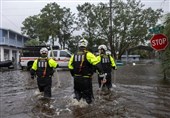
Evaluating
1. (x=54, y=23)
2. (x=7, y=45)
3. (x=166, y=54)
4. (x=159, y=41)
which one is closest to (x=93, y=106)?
(x=159, y=41)

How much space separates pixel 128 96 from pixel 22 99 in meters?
3.63

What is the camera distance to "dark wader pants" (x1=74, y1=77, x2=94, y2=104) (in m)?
9.07

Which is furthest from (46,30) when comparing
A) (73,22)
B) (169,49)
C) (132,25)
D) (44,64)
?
(44,64)

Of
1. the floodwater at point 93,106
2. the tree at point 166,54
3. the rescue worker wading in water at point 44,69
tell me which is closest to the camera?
the floodwater at point 93,106

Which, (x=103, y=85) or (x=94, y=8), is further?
(x=94, y=8)

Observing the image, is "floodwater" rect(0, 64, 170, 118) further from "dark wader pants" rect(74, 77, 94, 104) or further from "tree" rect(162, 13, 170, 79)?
"tree" rect(162, 13, 170, 79)

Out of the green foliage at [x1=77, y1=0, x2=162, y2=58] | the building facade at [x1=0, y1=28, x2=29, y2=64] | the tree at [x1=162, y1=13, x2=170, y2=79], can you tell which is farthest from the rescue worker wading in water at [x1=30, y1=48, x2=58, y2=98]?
the green foliage at [x1=77, y1=0, x2=162, y2=58]

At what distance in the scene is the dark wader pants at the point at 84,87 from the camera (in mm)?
9070

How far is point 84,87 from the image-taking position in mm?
9086

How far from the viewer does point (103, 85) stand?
12.9 metres

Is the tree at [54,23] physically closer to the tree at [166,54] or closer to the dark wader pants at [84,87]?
the tree at [166,54]

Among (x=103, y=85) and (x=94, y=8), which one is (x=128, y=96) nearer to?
(x=103, y=85)

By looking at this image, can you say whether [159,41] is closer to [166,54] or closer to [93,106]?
[166,54]

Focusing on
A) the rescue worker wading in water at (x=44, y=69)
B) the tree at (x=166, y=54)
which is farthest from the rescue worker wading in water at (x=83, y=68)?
the tree at (x=166, y=54)
